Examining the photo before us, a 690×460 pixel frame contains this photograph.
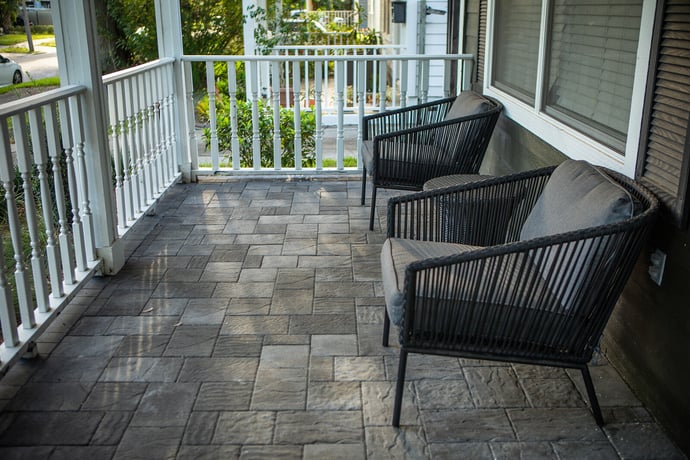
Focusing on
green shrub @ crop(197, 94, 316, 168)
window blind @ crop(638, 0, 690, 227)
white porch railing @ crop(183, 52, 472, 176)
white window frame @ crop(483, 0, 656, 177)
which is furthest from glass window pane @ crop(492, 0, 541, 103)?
green shrub @ crop(197, 94, 316, 168)

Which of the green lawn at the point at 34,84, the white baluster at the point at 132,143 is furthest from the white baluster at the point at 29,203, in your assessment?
the white baluster at the point at 132,143

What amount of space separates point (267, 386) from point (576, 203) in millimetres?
1270

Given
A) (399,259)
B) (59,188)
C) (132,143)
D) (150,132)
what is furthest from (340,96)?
(399,259)

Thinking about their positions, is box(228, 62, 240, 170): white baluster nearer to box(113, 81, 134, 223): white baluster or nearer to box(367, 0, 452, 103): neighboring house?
box(113, 81, 134, 223): white baluster

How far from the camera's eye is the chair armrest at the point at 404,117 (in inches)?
184

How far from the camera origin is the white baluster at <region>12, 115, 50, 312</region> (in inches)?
106

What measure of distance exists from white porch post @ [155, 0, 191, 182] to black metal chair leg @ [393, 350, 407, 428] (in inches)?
144

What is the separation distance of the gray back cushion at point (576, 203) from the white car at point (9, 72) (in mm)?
2048

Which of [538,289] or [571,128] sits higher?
[571,128]

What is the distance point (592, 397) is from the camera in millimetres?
2268

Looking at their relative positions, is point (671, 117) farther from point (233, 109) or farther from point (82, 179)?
point (233, 109)

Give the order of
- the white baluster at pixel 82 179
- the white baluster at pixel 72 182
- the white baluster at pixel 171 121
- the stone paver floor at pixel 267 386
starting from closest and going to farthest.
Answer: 1. the stone paver floor at pixel 267 386
2. the white baluster at pixel 72 182
3. the white baluster at pixel 82 179
4. the white baluster at pixel 171 121

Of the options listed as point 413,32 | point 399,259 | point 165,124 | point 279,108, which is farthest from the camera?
point 413,32

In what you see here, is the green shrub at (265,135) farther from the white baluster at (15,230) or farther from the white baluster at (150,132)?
the white baluster at (15,230)
